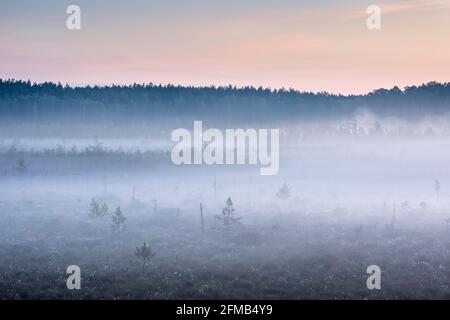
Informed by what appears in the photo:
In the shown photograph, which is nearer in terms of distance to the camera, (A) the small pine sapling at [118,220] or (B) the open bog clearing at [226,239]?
(B) the open bog clearing at [226,239]

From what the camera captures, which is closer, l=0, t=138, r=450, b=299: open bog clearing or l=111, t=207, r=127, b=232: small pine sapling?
l=0, t=138, r=450, b=299: open bog clearing

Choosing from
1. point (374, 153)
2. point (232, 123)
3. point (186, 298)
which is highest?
point (232, 123)

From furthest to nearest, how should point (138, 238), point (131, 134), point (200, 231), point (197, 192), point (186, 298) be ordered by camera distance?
point (131, 134) < point (197, 192) < point (200, 231) < point (138, 238) < point (186, 298)

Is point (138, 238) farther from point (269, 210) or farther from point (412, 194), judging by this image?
point (412, 194)

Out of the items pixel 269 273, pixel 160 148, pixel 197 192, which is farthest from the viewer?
pixel 160 148

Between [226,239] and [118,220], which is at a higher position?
[118,220]

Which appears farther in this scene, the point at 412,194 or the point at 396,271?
the point at 412,194

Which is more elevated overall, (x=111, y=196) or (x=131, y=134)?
(x=131, y=134)

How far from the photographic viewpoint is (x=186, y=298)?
2772cm

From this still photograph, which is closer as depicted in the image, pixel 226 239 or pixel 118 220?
pixel 226 239

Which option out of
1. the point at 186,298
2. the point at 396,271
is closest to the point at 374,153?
the point at 396,271
